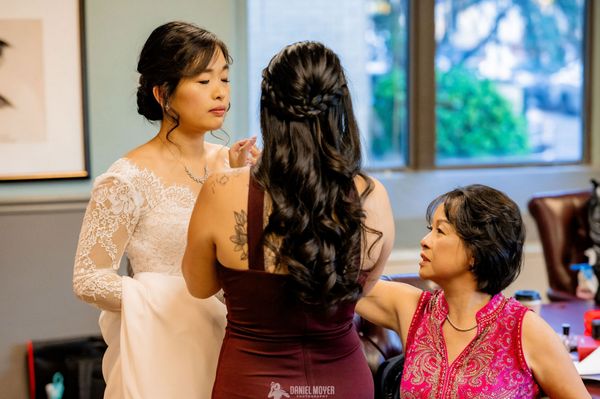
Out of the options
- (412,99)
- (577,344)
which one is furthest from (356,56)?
(577,344)

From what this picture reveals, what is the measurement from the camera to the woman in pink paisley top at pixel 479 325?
191cm

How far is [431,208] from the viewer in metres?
2.07

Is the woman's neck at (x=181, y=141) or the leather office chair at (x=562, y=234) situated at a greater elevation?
the woman's neck at (x=181, y=141)

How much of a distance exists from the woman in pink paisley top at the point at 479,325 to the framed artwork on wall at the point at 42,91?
2064mm

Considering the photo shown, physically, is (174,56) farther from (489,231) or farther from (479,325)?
(479,325)

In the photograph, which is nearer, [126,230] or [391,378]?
[126,230]

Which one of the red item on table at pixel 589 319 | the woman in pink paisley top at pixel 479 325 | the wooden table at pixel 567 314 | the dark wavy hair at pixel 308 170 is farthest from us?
the wooden table at pixel 567 314

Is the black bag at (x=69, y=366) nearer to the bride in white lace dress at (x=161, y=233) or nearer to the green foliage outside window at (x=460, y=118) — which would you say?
the bride in white lace dress at (x=161, y=233)

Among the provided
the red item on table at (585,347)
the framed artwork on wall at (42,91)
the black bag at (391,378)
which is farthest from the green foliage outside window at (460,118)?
the black bag at (391,378)

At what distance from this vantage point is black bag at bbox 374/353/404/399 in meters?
2.19

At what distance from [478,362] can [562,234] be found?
196 cm

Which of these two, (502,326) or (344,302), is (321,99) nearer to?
(344,302)

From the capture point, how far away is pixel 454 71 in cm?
473

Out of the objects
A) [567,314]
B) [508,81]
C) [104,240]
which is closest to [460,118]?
[508,81]
